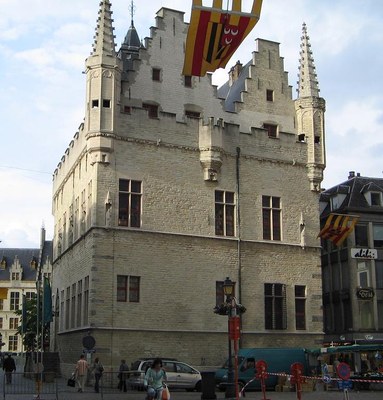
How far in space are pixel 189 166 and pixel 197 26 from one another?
14.2m

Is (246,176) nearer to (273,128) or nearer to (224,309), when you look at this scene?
(273,128)

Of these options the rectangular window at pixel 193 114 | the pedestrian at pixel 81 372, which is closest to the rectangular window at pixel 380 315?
the rectangular window at pixel 193 114

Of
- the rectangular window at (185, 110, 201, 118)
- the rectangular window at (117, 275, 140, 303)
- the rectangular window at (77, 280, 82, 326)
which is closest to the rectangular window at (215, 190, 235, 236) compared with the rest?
the rectangular window at (185, 110, 201, 118)

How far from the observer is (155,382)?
15922 mm

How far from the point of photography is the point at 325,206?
5056cm

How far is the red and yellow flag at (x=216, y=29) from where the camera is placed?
66.2 ft

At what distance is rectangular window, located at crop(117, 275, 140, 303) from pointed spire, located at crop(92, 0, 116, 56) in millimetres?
10713

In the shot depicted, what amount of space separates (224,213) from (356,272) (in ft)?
50.3

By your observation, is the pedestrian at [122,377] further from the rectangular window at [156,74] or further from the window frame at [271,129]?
the window frame at [271,129]

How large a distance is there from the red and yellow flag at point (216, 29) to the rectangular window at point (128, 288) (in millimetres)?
13122

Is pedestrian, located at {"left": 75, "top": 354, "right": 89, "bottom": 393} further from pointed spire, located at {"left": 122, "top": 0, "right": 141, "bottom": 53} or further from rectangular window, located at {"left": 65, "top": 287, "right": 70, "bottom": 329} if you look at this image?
pointed spire, located at {"left": 122, "top": 0, "right": 141, "bottom": 53}

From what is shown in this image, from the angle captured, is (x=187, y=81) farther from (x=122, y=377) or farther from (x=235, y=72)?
(x=122, y=377)

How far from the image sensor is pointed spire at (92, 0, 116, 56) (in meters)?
33.2

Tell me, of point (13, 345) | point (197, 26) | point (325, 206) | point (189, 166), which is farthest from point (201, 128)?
point (13, 345)
